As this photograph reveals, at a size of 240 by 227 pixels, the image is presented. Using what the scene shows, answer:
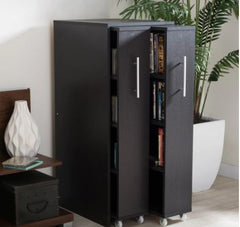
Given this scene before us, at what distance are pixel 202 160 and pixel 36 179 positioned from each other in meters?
1.32

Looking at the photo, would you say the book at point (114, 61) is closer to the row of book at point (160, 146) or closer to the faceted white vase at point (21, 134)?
the row of book at point (160, 146)

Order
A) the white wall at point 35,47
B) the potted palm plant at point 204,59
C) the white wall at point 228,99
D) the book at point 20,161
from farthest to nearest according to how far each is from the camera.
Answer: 1. the white wall at point 228,99
2. the potted palm plant at point 204,59
3. the white wall at point 35,47
4. the book at point 20,161

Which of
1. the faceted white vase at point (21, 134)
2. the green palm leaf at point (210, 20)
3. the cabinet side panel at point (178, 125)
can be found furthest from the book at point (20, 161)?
the green palm leaf at point (210, 20)

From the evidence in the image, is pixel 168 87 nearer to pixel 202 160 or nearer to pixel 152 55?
pixel 152 55

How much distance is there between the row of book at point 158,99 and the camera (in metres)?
3.63

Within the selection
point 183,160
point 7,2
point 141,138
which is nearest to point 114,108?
point 141,138

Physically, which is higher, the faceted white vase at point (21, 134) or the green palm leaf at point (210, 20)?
the green palm leaf at point (210, 20)

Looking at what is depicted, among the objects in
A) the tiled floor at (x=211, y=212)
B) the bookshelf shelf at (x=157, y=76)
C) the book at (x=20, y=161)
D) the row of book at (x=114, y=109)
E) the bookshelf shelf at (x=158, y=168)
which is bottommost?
the tiled floor at (x=211, y=212)

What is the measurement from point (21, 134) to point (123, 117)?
60cm

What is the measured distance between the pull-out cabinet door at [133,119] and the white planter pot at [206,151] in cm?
70

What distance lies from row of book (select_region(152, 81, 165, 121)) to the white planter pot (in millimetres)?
666

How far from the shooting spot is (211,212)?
4.05 metres

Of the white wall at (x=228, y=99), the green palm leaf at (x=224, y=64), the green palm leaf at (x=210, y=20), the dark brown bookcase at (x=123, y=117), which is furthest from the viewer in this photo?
the white wall at (x=228, y=99)

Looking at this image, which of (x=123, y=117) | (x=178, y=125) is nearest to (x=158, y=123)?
(x=178, y=125)
